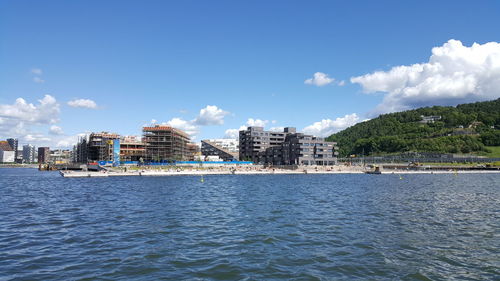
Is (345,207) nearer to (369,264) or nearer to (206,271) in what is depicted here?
(369,264)

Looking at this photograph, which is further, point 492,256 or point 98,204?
point 98,204

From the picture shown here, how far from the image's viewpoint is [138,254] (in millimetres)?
21219

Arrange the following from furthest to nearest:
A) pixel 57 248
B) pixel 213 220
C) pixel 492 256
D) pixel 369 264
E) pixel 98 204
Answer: pixel 98 204, pixel 213 220, pixel 57 248, pixel 492 256, pixel 369 264

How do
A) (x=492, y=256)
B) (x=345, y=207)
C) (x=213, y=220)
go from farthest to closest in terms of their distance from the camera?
1. (x=345, y=207)
2. (x=213, y=220)
3. (x=492, y=256)

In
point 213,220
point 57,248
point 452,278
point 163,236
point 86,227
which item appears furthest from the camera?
point 213,220

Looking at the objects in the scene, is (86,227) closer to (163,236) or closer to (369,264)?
(163,236)

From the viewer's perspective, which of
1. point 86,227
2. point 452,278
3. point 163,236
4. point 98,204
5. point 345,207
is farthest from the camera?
point 98,204

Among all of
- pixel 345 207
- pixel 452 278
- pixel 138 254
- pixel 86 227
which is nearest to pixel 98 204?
pixel 86 227

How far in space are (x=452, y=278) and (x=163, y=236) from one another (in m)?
19.5

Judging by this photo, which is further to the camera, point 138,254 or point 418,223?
point 418,223

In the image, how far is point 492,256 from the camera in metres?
20.8

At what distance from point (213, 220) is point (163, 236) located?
8014 millimetres

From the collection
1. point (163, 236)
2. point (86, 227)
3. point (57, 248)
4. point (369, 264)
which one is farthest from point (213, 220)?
point (369, 264)

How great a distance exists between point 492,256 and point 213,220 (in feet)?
74.7
